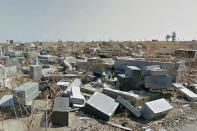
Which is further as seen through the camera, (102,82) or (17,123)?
(102,82)

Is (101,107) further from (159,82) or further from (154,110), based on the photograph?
(159,82)

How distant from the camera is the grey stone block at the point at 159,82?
186 inches

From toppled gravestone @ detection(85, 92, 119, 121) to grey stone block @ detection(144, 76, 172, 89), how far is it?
1.68 metres

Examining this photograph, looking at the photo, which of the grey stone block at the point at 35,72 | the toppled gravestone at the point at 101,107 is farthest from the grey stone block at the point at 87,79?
the toppled gravestone at the point at 101,107

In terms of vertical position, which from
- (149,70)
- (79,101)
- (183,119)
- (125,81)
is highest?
(149,70)

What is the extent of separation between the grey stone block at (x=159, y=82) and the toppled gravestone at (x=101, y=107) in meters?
1.68

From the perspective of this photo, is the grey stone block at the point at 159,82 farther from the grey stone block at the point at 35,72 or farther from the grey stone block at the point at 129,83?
the grey stone block at the point at 35,72

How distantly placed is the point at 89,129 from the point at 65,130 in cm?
54

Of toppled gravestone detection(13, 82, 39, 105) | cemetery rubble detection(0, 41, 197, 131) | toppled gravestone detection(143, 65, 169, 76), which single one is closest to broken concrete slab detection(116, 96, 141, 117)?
cemetery rubble detection(0, 41, 197, 131)

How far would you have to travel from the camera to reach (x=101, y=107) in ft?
11.9

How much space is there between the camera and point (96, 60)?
25.5 ft

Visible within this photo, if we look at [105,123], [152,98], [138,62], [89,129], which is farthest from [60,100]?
[138,62]

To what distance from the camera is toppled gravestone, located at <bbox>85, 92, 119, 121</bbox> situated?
11.4ft

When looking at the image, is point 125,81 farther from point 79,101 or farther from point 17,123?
point 17,123
